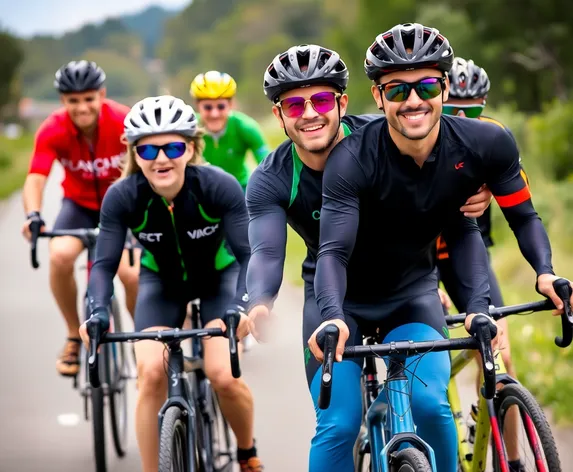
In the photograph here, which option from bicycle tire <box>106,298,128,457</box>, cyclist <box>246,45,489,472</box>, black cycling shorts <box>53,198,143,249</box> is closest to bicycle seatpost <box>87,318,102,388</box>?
cyclist <box>246,45,489,472</box>

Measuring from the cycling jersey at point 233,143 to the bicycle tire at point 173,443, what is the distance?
4401 mm

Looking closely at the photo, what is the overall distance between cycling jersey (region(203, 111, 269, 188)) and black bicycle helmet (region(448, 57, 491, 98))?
318cm

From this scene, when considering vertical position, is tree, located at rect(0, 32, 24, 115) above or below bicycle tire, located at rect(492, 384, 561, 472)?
above

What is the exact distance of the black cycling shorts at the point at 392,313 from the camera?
446 cm

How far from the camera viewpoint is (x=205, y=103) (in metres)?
8.69

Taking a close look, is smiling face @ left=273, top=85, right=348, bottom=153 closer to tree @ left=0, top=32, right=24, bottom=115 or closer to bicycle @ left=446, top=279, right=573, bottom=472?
bicycle @ left=446, top=279, right=573, bottom=472

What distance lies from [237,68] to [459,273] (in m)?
118

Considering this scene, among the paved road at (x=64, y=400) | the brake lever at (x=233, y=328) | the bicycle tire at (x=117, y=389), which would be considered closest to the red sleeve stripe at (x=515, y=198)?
the brake lever at (x=233, y=328)

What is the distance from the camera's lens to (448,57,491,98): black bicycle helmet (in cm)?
583

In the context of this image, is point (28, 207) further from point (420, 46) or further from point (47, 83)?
point (47, 83)

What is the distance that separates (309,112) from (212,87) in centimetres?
438

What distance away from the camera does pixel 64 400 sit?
855 cm

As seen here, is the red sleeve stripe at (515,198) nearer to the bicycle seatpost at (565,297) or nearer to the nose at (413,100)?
the bicycle seatpost at (565,297)

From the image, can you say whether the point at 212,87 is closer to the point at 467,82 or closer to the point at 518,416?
the point at 467,82
